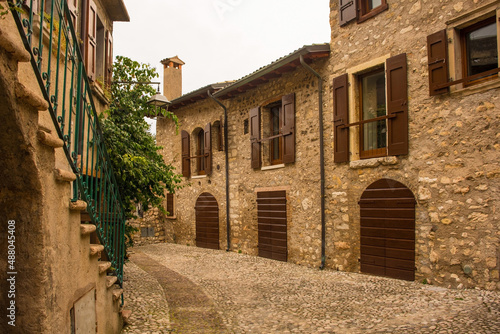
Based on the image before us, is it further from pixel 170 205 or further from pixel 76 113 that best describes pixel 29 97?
pixel 170 205

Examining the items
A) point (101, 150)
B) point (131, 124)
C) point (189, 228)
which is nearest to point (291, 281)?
point (131, 124)

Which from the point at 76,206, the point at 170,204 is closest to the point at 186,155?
the point at 170,204

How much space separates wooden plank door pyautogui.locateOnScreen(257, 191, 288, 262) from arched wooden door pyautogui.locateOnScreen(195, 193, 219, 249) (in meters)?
2.29

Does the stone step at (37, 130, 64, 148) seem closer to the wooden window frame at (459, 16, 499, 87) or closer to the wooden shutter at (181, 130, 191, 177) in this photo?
the wooden window frame at (459, 16, 499, 87)

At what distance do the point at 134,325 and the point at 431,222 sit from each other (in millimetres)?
4770

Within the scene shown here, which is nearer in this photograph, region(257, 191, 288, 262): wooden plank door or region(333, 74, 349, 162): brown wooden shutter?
region(333, 74, 349, 162): brown wooden shutter

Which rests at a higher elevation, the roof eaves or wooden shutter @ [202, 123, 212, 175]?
the roof eaves

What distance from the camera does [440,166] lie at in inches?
A: 245

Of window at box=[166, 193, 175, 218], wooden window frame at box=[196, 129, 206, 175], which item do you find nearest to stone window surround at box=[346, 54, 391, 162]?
wooden window frame at box=[196, 129, 206, 175]

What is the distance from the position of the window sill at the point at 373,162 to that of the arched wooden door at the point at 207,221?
564 centimetres

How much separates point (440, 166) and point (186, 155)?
29.8 feet

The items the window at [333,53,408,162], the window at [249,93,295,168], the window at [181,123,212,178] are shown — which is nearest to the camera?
the window at [333,53,408,162]

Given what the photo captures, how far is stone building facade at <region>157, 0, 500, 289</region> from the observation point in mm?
5840

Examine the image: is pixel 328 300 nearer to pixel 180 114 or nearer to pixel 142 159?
pixel 142 159
